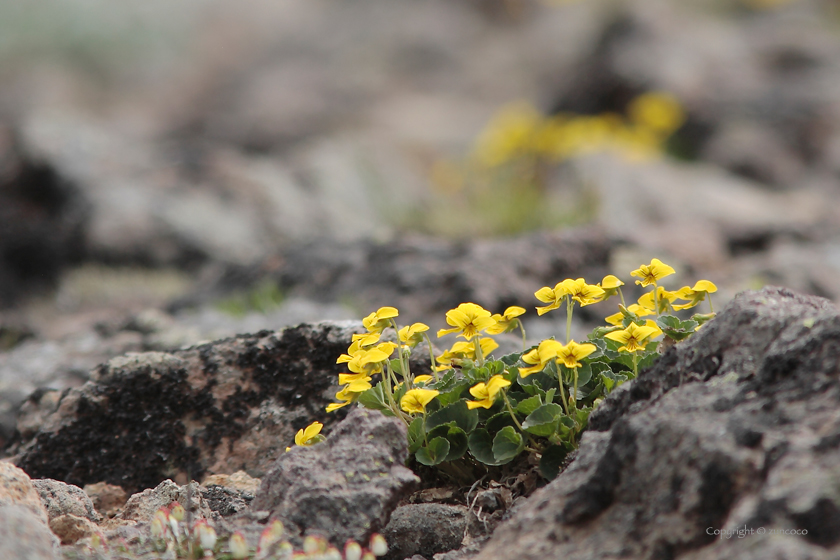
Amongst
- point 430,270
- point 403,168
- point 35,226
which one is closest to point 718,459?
point 430,270

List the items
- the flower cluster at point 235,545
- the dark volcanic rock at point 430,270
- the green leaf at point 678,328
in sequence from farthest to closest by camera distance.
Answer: the dark volcanic rock at point 430,270
the green leaf at point 678,328
the flower cluster at point 235,545

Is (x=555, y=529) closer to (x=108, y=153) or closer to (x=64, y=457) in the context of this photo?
(x=64, y=457)

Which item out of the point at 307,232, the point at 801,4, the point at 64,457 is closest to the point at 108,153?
the point at 307,232

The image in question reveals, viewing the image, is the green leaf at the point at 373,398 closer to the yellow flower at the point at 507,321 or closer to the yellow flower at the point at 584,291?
the yellow flower at the point at 507,321

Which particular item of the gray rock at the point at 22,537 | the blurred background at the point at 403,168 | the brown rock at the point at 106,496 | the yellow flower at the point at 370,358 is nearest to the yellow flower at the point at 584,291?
the yellow flower at the point at 370,358

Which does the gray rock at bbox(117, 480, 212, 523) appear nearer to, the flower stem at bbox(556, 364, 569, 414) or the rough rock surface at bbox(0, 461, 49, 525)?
the rough rock surface at bbox(0, 461, 49, 525)

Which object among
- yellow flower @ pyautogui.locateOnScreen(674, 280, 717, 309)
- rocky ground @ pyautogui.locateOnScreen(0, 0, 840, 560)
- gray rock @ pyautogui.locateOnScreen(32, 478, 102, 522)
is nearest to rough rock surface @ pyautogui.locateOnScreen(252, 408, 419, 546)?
rocky ground @ pyautogui.locateOnScreen(0, 0, 840, 560)
